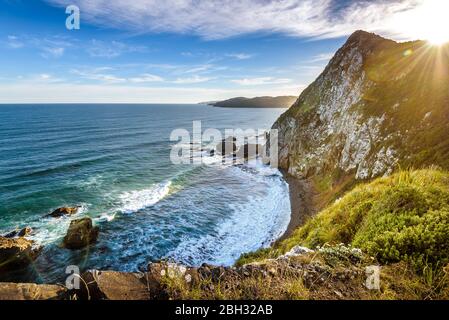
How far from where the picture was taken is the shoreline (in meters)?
25.6

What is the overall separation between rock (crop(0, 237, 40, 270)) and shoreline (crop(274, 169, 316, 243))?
2097cm

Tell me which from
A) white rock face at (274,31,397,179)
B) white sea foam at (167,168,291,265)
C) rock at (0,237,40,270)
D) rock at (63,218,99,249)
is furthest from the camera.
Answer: white rock face at (274,31,397,179)

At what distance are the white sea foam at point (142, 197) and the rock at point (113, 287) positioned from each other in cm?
2687

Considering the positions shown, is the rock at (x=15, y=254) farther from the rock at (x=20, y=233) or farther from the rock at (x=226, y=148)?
the rock at (x=226, y=148)

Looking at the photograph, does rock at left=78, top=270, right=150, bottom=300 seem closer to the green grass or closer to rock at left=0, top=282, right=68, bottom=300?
rock at left=0, top=282, right=68, bottom=300

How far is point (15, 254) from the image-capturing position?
808 inches

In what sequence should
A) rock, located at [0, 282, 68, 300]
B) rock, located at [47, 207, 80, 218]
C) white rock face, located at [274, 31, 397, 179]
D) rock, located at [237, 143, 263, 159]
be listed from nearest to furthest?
1. rock, located at [0, 282, 68, 300]
2. white rock face, located at [274, 31, 397, 179]
3. rock, located at [47, 207, 80, 218]
4. rock, located at [237, 143, 263, 159]

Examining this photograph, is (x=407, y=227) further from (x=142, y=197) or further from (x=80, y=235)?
(x=142, y=197)

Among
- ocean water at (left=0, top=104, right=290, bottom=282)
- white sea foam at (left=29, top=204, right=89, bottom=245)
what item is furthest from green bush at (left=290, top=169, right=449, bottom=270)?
white sea foam at (left=29, top=204, right=89, bottom=245)

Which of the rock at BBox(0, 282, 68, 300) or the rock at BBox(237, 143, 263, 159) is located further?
the rock at BBox(237, 143, 263, 159)

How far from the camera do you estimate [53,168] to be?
43500mm

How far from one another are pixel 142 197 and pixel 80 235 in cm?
1202

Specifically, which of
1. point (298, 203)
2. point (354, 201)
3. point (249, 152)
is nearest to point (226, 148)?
point (249, 152)
